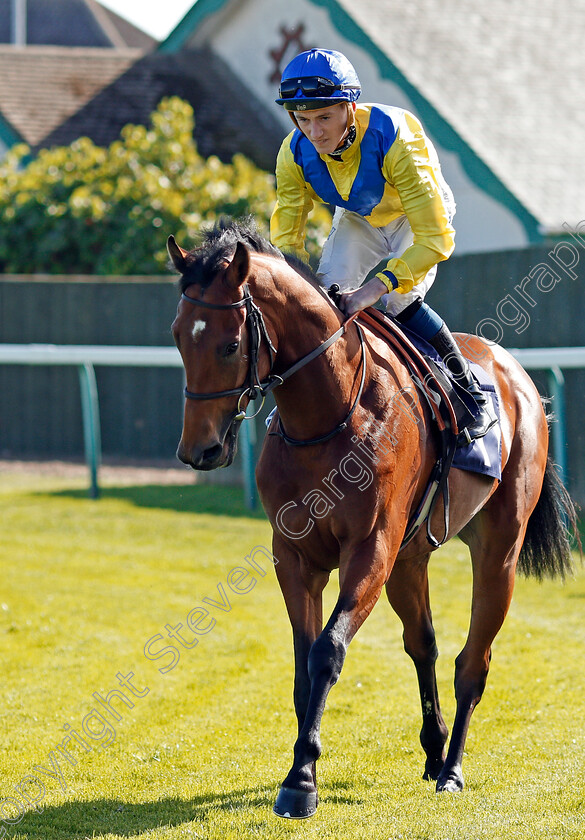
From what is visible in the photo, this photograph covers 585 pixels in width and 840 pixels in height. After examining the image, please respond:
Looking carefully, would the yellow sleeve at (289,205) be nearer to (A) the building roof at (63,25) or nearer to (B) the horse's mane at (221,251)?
(B) the horse's mane at (221,251)

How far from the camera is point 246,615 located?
20.2 ft

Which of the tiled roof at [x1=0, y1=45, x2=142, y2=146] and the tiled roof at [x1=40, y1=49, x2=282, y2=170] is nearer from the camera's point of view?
the tiled roof at [x1=40, y1=49, x2=282, y2=170]

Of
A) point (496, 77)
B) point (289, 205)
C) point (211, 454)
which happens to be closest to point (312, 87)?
point (289, 205)

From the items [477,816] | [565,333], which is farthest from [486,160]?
[477,816]

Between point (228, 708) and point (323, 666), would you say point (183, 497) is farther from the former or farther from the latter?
point (323, 666)

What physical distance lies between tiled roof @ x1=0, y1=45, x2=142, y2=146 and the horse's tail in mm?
12325

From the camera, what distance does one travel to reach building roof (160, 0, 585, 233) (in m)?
11.5

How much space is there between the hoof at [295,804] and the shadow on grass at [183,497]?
557 centimetres

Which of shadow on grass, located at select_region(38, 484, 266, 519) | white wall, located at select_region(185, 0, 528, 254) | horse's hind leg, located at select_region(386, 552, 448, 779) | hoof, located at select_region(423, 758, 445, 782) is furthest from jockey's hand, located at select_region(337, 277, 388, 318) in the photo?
white wall, located at select_region(185, 0, 528, 254)

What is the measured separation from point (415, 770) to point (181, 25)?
1494cm

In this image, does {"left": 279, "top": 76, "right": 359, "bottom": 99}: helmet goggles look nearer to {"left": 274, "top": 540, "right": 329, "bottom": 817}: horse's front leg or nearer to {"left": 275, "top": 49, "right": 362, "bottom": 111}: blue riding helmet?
{"left": 275, "top": 49, "right": 362, "bottom": 111}: blue riding helmet

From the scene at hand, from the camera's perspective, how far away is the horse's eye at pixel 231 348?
300cm

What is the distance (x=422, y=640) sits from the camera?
4109mm

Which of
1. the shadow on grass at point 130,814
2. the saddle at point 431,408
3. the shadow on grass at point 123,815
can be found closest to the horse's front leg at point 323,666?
the shadow on grass at point 130,814
